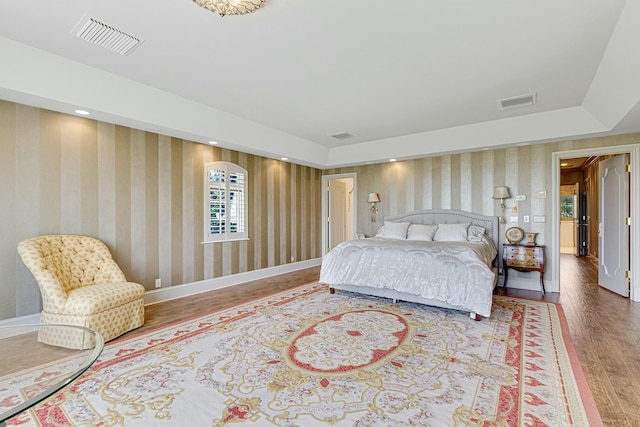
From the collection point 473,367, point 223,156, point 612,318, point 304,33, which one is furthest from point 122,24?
point 612,318

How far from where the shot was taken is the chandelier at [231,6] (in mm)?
2141

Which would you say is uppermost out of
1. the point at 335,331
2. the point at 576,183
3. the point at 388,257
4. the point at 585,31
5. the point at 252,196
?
the point at 585,31

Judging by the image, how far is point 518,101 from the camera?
13.7ft

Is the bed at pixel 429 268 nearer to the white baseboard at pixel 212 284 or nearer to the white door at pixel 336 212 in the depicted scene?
the white baseboard at pixel 212 284

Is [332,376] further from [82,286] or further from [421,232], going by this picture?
[421,232]

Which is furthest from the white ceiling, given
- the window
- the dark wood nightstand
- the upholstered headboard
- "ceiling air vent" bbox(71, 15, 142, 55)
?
the dark wood nightstand

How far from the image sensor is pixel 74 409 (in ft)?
6.29

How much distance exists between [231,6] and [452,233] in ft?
15.0

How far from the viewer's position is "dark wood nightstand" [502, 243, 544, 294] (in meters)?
4.78

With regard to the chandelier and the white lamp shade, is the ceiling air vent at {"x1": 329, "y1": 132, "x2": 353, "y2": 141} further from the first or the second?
the chandelier

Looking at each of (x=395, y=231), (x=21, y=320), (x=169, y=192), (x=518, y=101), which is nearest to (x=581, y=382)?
(x=518, y=101)

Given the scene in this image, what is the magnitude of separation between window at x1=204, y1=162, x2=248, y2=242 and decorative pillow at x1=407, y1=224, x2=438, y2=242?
3.12 meters

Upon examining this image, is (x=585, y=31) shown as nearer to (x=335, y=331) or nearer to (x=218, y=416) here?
(x=335, y=331)

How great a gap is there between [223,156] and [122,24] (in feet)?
9.45
